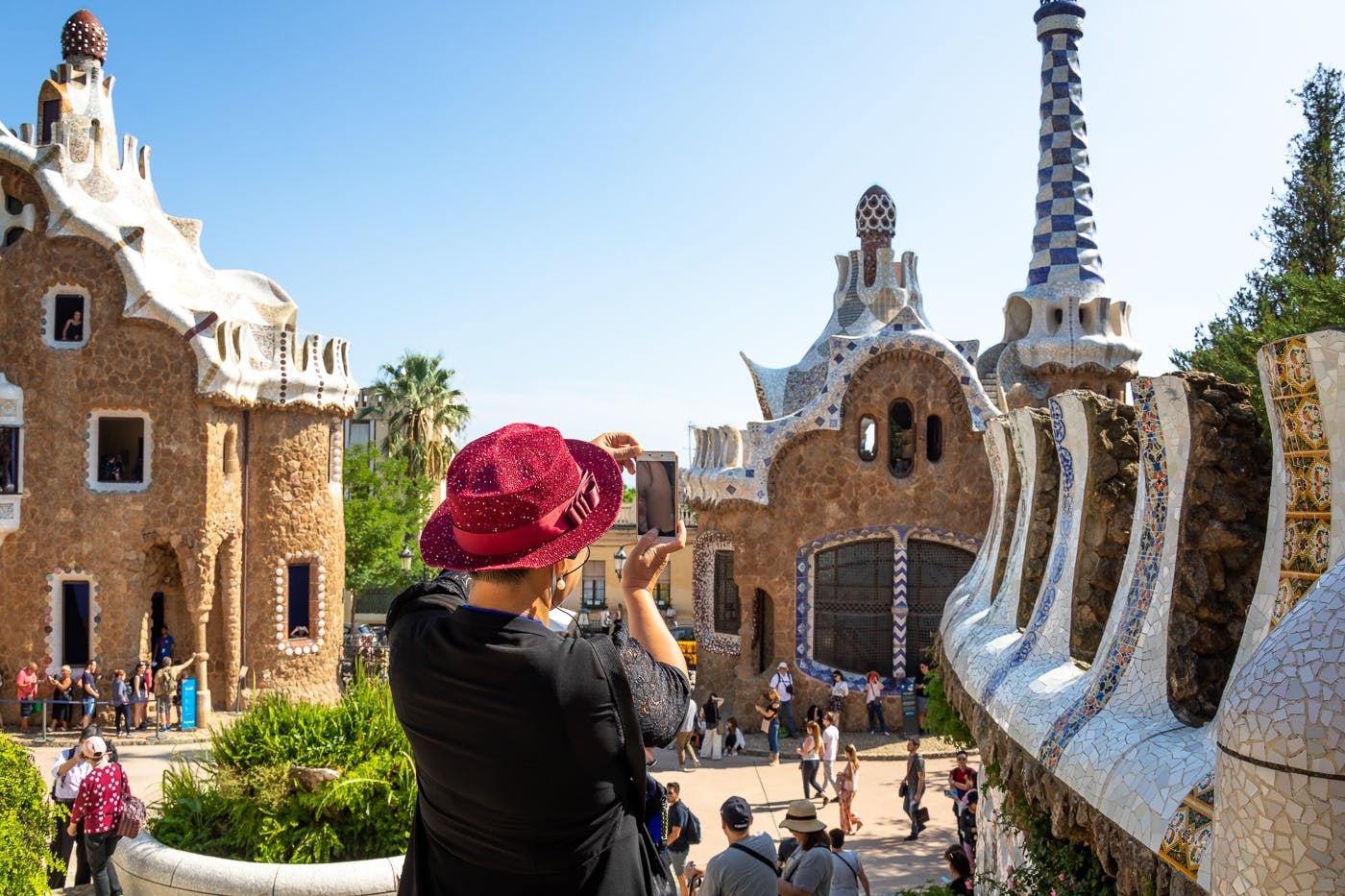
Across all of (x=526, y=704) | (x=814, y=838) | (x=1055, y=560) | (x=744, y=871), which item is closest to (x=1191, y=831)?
(x=526, y=704)

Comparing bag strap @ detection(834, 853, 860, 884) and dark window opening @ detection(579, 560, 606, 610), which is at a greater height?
bag strap @ detection(834, 853, 860, 884)

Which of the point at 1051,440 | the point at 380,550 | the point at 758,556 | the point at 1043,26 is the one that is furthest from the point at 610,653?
the point at 380,550

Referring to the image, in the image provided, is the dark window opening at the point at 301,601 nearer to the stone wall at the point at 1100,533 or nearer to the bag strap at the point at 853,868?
the bag strap at the point at 853,868

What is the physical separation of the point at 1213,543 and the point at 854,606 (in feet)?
47.5

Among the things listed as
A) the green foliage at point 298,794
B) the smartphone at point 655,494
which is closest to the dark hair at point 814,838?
the green foliage at point 298,794

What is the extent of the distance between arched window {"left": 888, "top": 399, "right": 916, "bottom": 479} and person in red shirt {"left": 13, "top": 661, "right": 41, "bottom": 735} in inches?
497

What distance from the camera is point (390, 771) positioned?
6.74m

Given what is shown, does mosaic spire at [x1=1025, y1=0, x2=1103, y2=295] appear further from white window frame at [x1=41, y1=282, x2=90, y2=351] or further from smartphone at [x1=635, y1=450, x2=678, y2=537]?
smartphone at [x1=635, y1=450, x2=678, y2=537]

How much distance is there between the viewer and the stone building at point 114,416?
16953mm

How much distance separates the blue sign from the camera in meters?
17.0

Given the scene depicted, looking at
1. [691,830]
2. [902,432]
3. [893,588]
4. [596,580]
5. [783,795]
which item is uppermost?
[902,432]

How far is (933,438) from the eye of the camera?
18297 mm

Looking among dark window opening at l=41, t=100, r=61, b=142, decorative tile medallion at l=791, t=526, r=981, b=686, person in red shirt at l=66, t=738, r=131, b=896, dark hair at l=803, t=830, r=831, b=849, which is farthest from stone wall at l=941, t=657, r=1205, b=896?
dark window opening at l=41, t=100, r=61, b=142

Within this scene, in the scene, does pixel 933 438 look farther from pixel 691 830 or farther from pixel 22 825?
pixel 22 825
